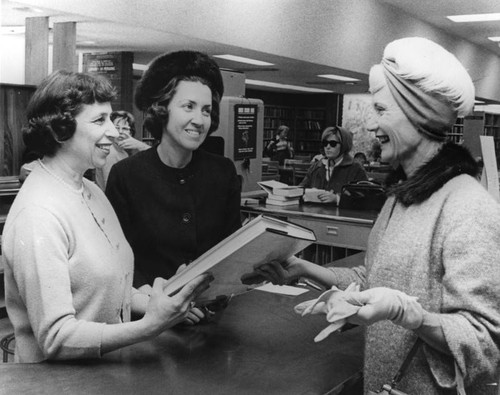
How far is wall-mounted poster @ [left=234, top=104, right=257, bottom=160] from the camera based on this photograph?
6.95m

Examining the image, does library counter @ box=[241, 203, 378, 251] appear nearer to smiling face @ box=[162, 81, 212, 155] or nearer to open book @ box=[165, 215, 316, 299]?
smiling face @ box=[162, 81, 212, 155]

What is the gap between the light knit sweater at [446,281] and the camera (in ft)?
4.28

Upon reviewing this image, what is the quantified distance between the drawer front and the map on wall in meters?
A: 10.4

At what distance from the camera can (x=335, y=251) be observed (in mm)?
5367

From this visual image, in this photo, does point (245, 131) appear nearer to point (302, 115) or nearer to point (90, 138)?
point (90, 138)

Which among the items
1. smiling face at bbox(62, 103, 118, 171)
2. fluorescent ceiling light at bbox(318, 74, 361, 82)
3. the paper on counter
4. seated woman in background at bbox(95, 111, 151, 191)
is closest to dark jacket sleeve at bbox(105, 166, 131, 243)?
smiling face at bbox(62, 103, 118, 171)

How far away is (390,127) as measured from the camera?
153 centimetres

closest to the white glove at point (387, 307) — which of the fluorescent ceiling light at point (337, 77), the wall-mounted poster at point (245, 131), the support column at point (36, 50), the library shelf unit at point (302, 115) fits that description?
the support column at point (36, 50)

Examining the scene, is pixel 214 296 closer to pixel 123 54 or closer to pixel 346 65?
pixel 123 54

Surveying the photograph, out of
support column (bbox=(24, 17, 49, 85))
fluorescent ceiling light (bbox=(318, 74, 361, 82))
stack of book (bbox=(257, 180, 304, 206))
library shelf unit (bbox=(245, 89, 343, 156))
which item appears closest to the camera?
support column (bbox=(24, 17, 49, 85))

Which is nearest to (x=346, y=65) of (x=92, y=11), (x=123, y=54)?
(x=123, y=54)

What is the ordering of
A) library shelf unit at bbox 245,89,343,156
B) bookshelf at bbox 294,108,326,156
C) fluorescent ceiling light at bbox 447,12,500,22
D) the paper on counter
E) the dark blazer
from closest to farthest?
1. the dark blazer
2. the paper on counter
3. fluorescent ceiling light at bbox 447,12,500,22
4. library shelf unit at bbox 245,89,343,156
5. bookshelf at bbox 294,108,326,156

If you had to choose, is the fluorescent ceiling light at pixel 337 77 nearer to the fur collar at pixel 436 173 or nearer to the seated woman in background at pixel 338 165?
the seated woman in background at pixel 338 165

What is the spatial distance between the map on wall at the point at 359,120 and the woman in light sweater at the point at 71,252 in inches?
555
